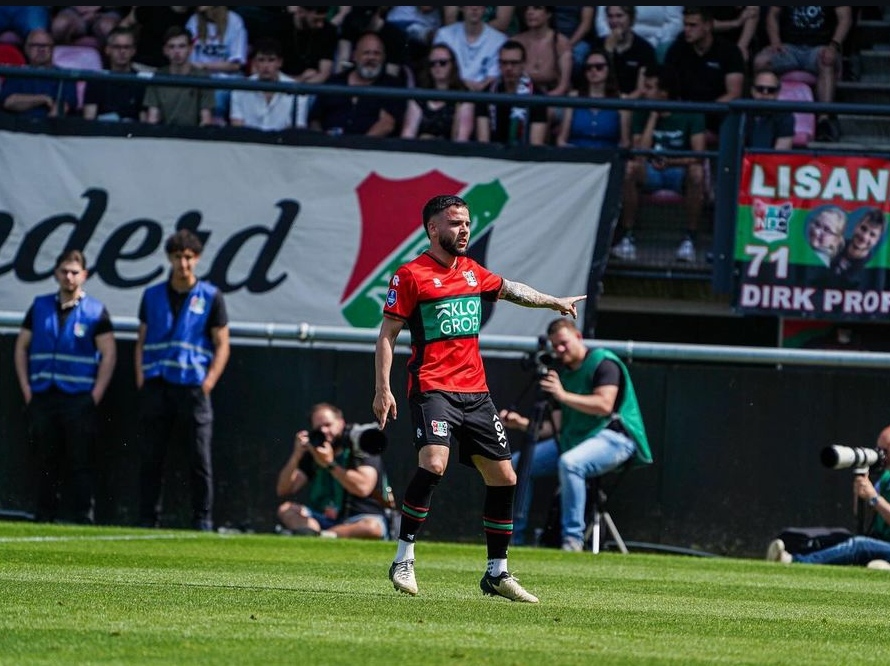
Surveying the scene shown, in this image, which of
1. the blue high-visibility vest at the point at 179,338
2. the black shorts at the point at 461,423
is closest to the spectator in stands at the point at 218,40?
the blue high-visibility vest at the point at 179,338

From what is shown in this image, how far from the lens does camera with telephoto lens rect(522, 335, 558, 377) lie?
13.4 meters

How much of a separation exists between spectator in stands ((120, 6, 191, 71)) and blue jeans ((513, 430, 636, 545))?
694cm

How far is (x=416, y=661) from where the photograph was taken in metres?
5.69

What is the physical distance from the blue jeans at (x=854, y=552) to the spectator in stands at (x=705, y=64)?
5.49 m

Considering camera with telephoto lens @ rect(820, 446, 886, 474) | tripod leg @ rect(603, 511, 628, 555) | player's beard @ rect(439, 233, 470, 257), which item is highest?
player's beard @ rect(439, 233, 470, 257)

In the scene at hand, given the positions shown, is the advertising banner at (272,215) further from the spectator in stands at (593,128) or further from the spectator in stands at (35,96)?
the spectator in stands at (593,128)

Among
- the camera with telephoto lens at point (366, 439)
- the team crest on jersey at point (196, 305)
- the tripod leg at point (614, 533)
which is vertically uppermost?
the team crest on jersey at point (196, 305)

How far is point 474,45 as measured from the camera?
17469 mm

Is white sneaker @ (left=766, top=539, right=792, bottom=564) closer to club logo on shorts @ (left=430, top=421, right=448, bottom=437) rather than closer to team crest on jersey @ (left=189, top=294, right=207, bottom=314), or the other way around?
team crest on jersey @ (left=189, top=294, right=207, bottom=314)

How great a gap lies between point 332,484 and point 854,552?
4270mm

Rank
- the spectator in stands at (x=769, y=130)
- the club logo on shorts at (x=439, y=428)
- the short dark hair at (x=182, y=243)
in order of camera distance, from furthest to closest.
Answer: the spectator in stands at (x=769, y=130), the short dark hair at (x=182, y=243), the club logo on shorts at (x=439, y=428)

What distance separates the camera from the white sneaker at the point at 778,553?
13164 mm

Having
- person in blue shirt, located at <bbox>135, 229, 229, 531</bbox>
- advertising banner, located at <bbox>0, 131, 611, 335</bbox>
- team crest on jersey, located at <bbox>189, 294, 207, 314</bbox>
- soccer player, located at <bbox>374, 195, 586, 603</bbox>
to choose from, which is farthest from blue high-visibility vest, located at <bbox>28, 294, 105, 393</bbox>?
soccer player, located at <bbox>374, 195, 586, 603</bbox>

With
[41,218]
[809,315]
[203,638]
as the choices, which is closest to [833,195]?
[809,315]
